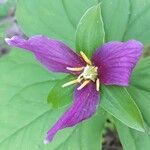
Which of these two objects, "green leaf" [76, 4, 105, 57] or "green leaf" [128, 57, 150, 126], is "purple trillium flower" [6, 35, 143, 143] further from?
"green leaf" [128, 57, 150, 126]

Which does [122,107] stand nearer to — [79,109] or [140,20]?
[79,109]

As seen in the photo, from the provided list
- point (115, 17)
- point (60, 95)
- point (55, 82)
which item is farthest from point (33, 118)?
point (115, 17)

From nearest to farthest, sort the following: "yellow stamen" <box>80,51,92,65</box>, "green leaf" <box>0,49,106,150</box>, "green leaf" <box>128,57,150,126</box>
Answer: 1. "yellow stamen" <box>80,51,92,65</box>
2. "green leaf" <box>128,57,150,126</box>
3. "green leaf" <box>0,49,106,150</box>

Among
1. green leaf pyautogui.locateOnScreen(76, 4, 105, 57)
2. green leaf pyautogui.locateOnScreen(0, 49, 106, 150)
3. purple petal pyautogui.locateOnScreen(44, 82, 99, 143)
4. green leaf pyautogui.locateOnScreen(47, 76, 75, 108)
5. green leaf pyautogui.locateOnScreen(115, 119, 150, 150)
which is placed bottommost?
green leaf pyautogui.locateOnScreen(115, 119, 150, 150)

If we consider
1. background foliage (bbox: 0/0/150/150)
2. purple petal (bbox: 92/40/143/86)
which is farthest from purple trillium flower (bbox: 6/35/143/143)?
background foliage (bbox: 0/0/150/150)

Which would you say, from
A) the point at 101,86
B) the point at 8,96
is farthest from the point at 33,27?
the point at 101,86

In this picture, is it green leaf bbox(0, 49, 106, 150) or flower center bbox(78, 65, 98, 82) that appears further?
green leaf bbox(0, 49, 106, 150)

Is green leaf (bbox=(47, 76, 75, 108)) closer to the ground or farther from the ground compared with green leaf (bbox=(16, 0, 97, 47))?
closer to the ground
